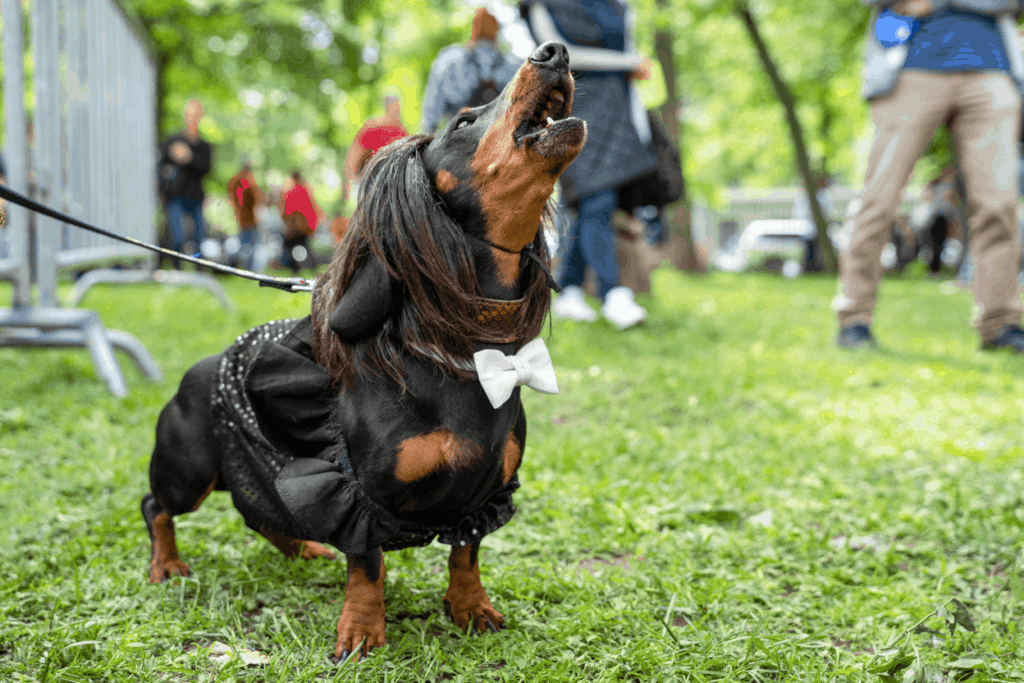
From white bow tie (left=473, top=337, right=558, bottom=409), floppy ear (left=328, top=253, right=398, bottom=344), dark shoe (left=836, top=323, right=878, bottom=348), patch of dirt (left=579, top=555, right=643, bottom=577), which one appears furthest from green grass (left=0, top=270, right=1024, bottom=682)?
dark shoe (left=836, top=323, right=878, bottom=348)

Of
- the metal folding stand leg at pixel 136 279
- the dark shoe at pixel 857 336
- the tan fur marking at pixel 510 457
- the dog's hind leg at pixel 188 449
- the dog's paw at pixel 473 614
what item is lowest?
the metal folding stand leg at pixel 136 279

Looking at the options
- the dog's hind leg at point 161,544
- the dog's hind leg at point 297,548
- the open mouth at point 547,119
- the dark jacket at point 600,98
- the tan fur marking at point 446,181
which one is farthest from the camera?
the dark jacket at point 600,98

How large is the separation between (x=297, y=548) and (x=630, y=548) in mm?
1050

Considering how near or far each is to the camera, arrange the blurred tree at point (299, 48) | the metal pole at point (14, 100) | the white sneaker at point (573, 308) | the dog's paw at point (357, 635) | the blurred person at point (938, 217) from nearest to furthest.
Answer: the dog's paw at point (357, 635)
the metal pole at point (14, 100)
the white sneaker at point (573, 308)
the blurred person at point (938, 217)
the blurred tree at point (299, 48)

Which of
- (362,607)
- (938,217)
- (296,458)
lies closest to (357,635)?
(362,607)

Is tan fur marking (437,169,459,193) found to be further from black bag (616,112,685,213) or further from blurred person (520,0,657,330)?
black bag (616,112,685,213)

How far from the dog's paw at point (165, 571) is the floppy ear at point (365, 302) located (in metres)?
1.00

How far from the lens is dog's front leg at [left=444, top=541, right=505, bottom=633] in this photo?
6.21ft

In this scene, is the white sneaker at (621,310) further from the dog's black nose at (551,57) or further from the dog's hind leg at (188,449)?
the dog's black nose at (551,57)

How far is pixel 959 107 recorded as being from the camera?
15.5 feet

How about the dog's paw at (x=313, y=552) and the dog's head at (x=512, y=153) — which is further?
the dog's paw at (x=313, y=552)

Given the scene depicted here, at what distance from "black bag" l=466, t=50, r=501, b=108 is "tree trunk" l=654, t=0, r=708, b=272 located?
8.18 m

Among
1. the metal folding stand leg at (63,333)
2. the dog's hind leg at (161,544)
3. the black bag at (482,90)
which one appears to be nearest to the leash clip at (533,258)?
the dog's hind leg at (161,544)

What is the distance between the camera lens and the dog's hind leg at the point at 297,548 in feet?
7.29
